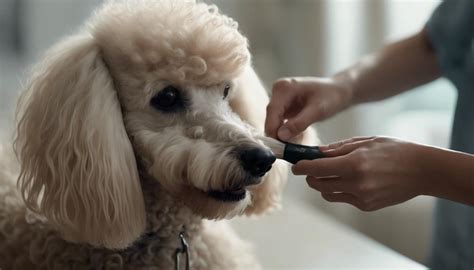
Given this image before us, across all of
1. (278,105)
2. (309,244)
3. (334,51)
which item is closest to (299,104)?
(278,105)

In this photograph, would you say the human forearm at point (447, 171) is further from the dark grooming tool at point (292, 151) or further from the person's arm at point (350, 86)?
the person's arm at point (350, 86)

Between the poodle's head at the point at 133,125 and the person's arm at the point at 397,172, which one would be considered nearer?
the person's arm at the point at 397,172

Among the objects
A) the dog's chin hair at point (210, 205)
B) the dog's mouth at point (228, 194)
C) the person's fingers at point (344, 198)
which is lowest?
the dog's chin hair at point (210, 205)

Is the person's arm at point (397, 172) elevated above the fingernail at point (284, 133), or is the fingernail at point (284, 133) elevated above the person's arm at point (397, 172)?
the person's arm at point (397, 172)

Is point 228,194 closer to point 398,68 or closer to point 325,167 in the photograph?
point 325,167

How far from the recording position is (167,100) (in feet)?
3.12

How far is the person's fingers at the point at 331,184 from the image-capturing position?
0.81m

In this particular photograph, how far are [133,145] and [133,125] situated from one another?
1.2 inches

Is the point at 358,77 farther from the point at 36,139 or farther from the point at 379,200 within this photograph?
the point at 36,139

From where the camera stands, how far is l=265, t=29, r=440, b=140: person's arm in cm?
100

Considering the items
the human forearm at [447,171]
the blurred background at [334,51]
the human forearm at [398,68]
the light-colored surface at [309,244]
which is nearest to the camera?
the human forearm at [447,171]

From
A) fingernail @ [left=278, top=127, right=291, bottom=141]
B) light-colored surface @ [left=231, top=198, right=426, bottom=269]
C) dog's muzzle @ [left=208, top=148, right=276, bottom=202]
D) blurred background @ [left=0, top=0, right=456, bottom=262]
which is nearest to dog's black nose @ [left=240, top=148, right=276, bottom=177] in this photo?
dog's muzzle @ [left=208, top=148, right=276, bottom=202]

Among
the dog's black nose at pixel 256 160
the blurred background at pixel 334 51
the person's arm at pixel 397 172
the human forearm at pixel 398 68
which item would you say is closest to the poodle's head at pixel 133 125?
the dog's black nose at pixel 256 160

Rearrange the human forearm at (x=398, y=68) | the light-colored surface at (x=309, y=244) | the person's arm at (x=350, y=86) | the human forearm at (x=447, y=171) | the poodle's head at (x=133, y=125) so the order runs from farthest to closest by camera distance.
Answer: the light-colored surface at (x=309, y=244) < the human forearm at (x=398, y=68) < the person's arm at (x=350, y=86) < the poodle's head at (x=133, y=125) < the human forearm at (x=447, y=171)
